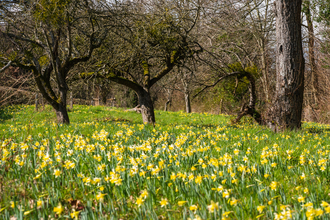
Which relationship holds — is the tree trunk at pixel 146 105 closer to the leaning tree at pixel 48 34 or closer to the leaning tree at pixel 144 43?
the leaning tree at pixel 144 43

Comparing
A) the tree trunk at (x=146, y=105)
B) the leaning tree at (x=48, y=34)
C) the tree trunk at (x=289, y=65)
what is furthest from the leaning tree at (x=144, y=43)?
the tree trunk at (x=289, y=65)

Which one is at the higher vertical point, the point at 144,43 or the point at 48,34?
the point at 48,34

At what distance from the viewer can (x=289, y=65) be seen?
236 inches

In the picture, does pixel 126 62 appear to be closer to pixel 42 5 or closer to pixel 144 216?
pixel 42 5

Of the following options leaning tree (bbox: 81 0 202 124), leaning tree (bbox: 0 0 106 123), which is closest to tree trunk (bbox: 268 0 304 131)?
leaning tree (bbox: 81 0 202 124)

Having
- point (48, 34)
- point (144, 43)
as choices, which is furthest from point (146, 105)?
point (48, 34)

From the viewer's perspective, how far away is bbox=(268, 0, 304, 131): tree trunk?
594 cm

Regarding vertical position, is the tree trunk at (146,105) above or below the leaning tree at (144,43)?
below

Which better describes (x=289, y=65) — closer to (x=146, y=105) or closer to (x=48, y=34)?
(x=146, y=105)

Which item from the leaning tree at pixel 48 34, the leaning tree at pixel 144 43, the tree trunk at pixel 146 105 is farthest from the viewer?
the tree trunk at pixel 146 105

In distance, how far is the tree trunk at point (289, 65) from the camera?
5.94 meters

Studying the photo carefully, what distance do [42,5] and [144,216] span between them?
6.38 metres

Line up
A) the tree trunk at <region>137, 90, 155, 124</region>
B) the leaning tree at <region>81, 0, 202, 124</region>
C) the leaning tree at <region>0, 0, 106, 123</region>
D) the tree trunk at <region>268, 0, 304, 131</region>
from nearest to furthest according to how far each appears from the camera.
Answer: the tree trunk at <region>268, 0, 304, 131</region> → the leaning tree at <region>0, 0, 106, 123</region> → the leaning tree at <region>81, 0, 202, 124</region> → the tree trunk at <region>137, 90, 155, 124</region>

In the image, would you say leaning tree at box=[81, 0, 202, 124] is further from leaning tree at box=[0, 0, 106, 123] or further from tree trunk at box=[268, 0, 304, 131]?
tree trunk at box=[268, 0, 304, 131]
